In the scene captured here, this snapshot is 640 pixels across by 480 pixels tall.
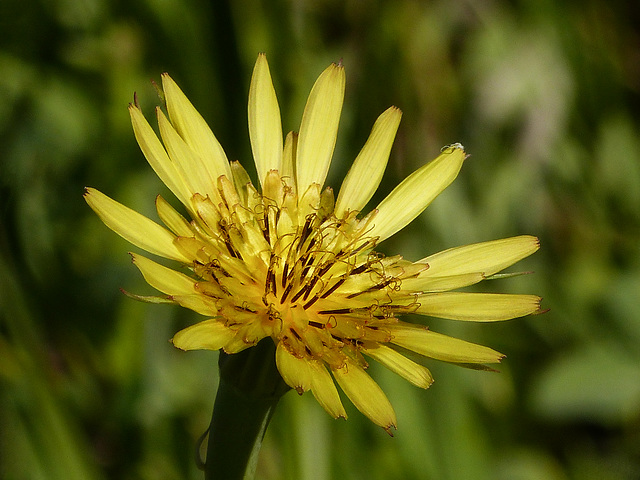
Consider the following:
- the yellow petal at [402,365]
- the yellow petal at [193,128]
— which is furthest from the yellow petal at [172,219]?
the yellow petal at [402,365]

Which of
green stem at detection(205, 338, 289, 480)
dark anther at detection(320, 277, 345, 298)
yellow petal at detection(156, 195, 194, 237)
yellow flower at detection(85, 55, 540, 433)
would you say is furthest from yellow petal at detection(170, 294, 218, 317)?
dark anther at detection(320, 277, 345, 298)

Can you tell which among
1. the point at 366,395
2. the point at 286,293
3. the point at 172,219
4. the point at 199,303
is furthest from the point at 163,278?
the point at 366,395

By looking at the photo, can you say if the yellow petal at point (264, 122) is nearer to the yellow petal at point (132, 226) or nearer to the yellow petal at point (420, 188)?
the yellow petal at point (420, 188)

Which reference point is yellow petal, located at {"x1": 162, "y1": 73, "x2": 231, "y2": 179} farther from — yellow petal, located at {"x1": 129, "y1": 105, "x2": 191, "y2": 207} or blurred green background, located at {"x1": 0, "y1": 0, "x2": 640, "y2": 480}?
blurred green background, located at {"x1": 0, "y1": 0, "x2": 640, "y2": 480}

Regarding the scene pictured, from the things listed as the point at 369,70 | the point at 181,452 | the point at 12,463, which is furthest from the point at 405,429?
the point at 369,70

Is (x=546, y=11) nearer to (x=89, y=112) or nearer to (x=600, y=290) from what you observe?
(x=600, y=290)
